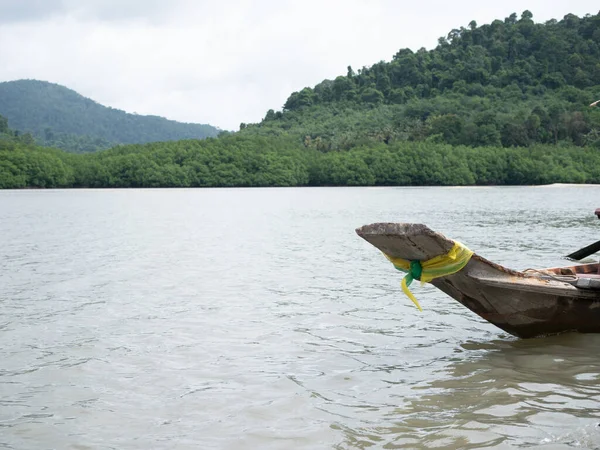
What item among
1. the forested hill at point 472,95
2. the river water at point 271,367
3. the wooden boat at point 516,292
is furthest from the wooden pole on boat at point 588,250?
the forested hill at point 472,95

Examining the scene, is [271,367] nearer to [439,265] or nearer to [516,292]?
[439,265]

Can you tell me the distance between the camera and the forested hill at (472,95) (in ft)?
398

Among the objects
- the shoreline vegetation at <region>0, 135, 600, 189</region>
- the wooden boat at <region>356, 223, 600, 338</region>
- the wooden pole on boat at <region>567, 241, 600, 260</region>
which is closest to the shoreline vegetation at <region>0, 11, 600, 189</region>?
the shoreline vegetation at <region>0, 135, 600, 189</region>

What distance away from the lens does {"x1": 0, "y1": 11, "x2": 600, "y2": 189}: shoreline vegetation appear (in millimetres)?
108625

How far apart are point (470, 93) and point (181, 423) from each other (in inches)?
5712

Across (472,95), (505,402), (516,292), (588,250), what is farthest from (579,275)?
(472,95)

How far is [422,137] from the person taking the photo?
413 ft

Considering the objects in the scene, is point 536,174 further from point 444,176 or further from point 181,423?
point 181,423

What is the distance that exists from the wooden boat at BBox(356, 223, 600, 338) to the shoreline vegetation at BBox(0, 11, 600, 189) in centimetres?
9862

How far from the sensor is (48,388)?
795 centimetres

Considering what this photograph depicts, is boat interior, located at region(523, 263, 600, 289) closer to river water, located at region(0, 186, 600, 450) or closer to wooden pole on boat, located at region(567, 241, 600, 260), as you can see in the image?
wooden pole on boat, located at region(567, 241, 600, 260)

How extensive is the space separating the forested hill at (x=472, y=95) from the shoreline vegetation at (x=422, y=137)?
25 cm

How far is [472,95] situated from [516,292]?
463 ft

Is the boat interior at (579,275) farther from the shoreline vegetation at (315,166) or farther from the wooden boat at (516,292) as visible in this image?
the shoreline vegetation at (315,166)
